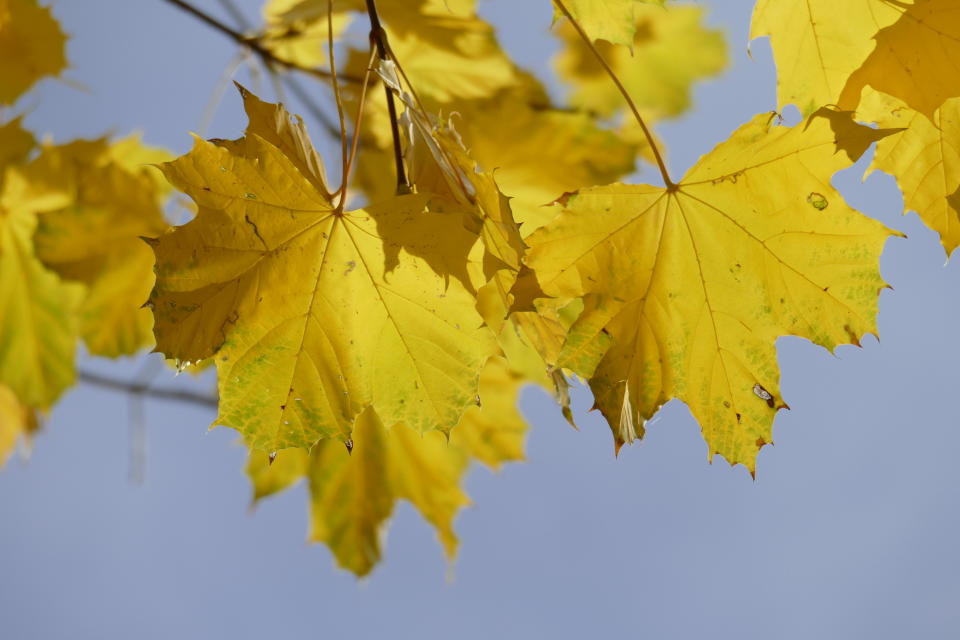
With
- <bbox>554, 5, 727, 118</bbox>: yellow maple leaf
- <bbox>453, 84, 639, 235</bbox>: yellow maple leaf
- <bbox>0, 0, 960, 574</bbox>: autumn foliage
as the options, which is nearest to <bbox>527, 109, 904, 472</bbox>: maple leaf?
<bbox>0, 0, 960, 574</bbox>: autumn foliage

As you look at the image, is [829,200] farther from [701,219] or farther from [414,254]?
[414,254]

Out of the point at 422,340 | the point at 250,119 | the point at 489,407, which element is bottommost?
the point at 422,340

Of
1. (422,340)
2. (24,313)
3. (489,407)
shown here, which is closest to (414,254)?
(422,340)

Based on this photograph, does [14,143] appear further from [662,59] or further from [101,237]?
[662,59]

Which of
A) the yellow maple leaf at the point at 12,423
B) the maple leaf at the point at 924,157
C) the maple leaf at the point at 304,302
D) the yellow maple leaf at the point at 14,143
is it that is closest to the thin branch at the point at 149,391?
the yellow maple leaf at the point at 12,423

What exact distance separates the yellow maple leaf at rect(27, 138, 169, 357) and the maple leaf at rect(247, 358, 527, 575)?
0.48 metres

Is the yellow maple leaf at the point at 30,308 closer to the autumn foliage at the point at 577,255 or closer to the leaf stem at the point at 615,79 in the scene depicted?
the autumn foliage at the point at 577,255

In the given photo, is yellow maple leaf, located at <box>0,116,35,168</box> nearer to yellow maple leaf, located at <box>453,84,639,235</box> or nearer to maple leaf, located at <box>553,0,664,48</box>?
yellow maple leaf, located at <box>453,84,639,235</box>

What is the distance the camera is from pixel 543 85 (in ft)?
6.46

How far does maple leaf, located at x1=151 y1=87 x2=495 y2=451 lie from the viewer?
885 millimetres

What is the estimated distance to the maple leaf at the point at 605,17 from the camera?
97 centimetres

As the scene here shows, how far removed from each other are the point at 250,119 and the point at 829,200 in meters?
0.65

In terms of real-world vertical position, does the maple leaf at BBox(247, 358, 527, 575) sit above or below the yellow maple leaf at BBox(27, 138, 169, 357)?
below

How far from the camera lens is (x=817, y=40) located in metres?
0.97
